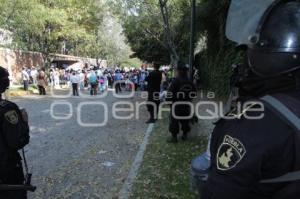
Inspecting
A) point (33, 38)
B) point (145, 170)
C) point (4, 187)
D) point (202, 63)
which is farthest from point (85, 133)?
point (33, 38)

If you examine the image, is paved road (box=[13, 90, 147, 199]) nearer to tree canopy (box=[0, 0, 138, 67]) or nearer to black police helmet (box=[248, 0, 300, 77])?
black police helmet (box=[248, 0, 300, 77])

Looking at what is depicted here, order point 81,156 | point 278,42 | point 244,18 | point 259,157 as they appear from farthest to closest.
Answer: point 81,156, point 244,18, point 278,42, point 259,157

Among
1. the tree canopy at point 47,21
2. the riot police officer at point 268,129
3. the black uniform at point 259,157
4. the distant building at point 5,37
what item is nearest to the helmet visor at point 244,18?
the riot police officer at point 268,129

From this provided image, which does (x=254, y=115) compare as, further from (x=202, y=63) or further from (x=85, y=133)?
(x=202, y=63)

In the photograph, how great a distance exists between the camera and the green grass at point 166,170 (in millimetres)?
5824

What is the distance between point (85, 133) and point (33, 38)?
26324 mm

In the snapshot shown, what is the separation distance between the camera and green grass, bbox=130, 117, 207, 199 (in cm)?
582

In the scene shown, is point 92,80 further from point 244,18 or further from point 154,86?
point 244,18

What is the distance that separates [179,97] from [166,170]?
2.73 meters

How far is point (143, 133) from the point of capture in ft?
35.9

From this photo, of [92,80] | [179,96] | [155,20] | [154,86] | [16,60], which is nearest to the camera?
[179,96]

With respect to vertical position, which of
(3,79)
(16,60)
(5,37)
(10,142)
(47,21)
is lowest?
(10,142)

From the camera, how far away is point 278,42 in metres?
1.49

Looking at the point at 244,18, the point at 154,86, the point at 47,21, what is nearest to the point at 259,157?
the point at 244,18
